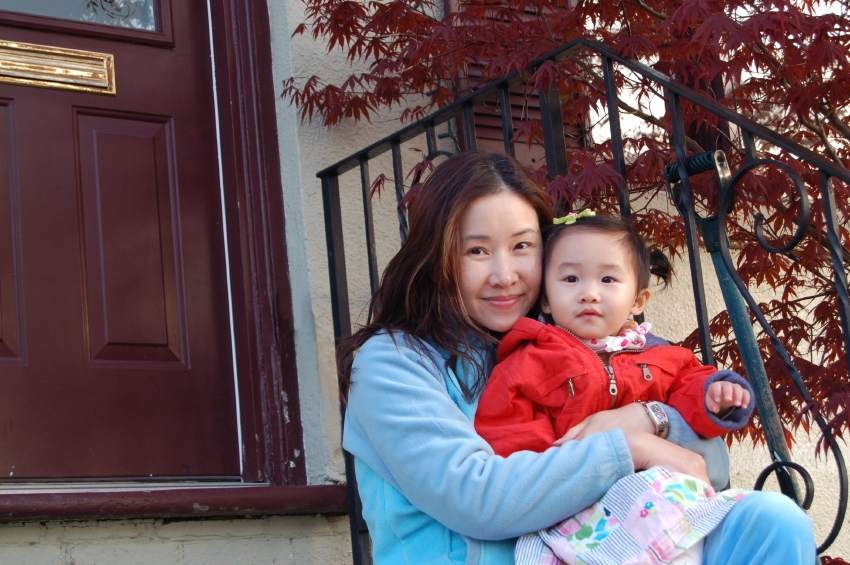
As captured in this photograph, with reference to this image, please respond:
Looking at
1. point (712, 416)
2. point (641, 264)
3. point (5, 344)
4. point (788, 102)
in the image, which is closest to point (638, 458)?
point (712, 416)

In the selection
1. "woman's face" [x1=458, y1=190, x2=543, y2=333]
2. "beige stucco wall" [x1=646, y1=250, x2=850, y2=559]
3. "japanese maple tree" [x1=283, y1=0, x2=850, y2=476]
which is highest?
"japanese maple tree" [x1=283, y1=0, x2=850, y2=476]

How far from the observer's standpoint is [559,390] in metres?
1.92

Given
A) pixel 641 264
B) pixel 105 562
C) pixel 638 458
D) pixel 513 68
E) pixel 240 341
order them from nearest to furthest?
pixel 638 458 → pixel 641 264 → pixel 105 562 → pixel 513 68 → pixel 240 341

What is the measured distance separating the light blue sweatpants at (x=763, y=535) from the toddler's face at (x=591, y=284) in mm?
565

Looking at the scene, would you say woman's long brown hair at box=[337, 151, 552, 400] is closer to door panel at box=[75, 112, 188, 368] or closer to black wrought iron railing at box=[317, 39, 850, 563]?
black wrought iron railing at box=[317, 39, 850, 563]

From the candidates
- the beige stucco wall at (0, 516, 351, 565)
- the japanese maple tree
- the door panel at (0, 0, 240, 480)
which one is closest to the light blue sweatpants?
the japanese maple tree

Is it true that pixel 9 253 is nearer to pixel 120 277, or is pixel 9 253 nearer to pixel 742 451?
pixel 120 277

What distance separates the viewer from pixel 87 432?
3014 millimetres

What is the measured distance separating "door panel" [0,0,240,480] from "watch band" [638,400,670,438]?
1.82 metres

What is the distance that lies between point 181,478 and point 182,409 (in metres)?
0.23

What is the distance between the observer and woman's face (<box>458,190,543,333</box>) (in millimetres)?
2092

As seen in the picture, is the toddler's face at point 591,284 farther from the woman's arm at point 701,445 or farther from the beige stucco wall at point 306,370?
the beige stucco wall at point 306,370

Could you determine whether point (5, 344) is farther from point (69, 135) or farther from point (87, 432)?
point (69, 135)

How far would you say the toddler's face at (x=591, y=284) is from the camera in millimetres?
2018
